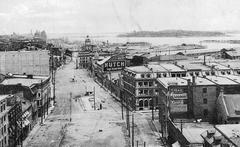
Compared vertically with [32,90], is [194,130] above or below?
below

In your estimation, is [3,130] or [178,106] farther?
[178,106]

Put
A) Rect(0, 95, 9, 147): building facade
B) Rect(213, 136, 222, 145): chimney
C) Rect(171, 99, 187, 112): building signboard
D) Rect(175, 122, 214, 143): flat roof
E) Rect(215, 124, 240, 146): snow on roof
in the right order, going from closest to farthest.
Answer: Rect(213, 136, 222, 145): chimney
Rect(215, 124, 240, 146): snow on roof
Rect(175, 122, 214, 143): flat roof
Rect(0, 95, 9, 147): building facade
Rect(171, 99, 187, 112): building signboard

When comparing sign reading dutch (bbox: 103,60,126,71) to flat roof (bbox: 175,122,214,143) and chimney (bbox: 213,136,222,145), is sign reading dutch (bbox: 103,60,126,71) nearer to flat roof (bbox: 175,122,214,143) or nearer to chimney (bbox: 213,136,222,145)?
flat roof (bbox: 175,122,214,143)

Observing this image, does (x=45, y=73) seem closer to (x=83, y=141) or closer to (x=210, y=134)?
(x=83, y=141)

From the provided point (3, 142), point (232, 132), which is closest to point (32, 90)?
point (3, 142)

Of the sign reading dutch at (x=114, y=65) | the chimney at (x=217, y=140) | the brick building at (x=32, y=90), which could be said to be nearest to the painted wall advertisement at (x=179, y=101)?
the chimney at (x=217, y=140)

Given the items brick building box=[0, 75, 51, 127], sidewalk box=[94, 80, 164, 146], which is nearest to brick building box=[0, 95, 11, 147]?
brick building box=[0, 75, 51, 127]

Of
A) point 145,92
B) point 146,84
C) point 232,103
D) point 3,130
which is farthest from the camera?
point 145,92

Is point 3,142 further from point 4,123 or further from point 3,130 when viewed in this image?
point 4,123

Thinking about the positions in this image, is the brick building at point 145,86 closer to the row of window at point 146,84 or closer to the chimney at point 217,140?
the row of window at point 146,84
